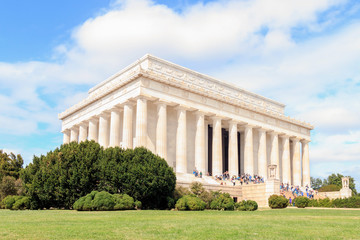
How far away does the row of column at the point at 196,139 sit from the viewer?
5119 centimetres

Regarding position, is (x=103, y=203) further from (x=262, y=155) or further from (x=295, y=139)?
(x=295, y=139)

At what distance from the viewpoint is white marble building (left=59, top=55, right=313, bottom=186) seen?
51.7m

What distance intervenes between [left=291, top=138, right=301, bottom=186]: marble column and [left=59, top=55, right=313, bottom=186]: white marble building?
0.64ft

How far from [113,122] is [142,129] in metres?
7.13

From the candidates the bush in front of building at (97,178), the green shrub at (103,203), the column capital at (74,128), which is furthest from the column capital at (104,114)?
the green shrub at (103,203)

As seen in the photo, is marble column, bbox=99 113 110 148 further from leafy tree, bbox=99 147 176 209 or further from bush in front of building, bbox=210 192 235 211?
bush in front of building, bbox=210 192 235 211

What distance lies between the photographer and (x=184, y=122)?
54125mm

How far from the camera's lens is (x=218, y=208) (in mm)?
33500

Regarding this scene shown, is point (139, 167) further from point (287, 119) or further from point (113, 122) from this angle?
point (287, 119)

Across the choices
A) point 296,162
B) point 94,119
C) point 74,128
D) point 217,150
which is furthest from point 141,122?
point 296,162

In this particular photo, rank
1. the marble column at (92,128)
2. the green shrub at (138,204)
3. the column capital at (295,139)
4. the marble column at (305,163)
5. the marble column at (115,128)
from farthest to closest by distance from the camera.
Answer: the marble column at (305,163)
the column capital at (295,139)
the marble column at (92,128)
the marble column at (115,128)
the green shrub at (138,204)

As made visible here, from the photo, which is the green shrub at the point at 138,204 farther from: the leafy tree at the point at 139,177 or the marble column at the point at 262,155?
the marble column at the point at 262,155

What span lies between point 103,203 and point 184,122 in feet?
89.2

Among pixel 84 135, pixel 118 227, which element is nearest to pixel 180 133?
pixel 84 135
